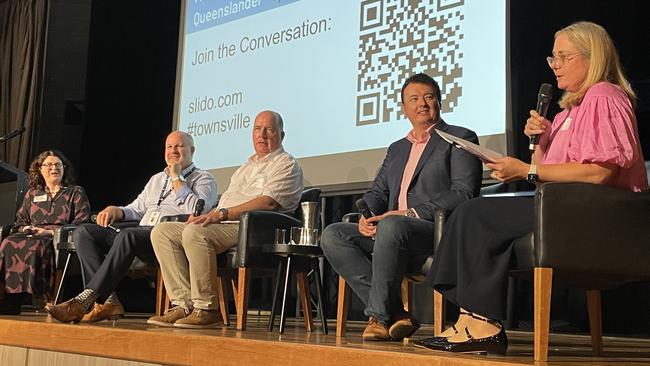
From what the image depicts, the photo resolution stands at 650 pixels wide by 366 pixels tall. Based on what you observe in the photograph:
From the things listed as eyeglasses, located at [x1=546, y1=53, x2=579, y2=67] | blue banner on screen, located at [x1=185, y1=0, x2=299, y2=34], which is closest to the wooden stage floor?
eyeglasses, located at [x1=546, y1=53, x2=579, y2=67]

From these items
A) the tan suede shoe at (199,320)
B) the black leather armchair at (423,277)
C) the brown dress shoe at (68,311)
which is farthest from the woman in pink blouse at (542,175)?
the brown dress shoe at (68,311)

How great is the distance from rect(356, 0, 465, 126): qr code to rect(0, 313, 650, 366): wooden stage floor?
145 cm

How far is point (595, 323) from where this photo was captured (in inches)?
111

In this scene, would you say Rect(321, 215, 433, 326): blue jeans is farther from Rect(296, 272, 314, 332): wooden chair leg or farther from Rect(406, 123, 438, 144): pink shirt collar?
Rect(296, 272, 314, 332): wooden chair leg

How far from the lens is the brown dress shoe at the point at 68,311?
3.58 meters

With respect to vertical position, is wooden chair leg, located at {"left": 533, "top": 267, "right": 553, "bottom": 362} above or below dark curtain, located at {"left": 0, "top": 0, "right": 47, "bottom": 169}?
below

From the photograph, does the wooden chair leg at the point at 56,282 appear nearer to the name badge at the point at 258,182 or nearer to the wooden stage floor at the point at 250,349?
the wooden stage floor at the point at 250,349

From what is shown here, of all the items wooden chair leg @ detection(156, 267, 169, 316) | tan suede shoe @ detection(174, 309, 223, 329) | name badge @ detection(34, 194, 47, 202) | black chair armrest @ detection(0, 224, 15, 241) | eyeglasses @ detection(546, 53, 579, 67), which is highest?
eyeglasses @ detection(546, 53, 579, 67)

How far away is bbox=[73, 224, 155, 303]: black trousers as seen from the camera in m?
3.83

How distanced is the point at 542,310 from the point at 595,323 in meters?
0.65

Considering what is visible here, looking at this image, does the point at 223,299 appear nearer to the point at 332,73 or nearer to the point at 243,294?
the point at 243,294

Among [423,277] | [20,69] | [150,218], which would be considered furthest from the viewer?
[20,69]

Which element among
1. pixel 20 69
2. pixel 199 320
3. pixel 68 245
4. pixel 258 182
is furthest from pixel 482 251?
pixel 20 69

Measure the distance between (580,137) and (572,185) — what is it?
0.19 meters
